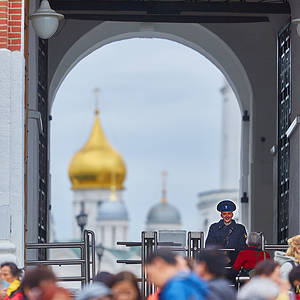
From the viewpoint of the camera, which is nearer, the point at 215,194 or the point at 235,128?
the point at 235,128

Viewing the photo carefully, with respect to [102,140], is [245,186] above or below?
below

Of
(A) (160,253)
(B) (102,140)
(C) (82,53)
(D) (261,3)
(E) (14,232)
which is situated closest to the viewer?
(A) (160,253)

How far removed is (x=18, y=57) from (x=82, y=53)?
11.1 metres

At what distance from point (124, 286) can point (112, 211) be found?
13577cm

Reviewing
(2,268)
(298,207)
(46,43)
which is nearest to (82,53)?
(46,43)

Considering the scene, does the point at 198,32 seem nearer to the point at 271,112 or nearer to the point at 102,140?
the point at 271,112

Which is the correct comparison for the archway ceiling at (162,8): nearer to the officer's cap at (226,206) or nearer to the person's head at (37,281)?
the officer's cap at (226,206)

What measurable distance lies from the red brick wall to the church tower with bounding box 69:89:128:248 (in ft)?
378

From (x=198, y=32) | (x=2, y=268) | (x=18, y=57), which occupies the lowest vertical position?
(x=2, y=268)

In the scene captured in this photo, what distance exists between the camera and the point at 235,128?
393 ft

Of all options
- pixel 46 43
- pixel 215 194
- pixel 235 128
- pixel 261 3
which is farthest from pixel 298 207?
pixel 215 194

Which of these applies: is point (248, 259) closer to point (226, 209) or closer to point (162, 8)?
point (226, 209)

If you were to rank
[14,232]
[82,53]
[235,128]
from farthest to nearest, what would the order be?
[235,128] < [82,53] < [14,232]

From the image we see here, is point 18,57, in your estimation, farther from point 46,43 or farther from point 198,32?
point 198,32
